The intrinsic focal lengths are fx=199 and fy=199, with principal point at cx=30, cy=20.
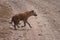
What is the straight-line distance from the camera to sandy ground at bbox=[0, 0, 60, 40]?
277 inches

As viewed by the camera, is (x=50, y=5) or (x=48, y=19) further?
(x=50, y=5)

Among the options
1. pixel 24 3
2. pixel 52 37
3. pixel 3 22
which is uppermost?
pixel 24 3

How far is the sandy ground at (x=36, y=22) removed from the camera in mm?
7029

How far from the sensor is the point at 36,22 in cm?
839

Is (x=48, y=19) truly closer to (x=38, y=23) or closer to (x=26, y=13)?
(x=38, y=23)

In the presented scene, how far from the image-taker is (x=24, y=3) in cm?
1124

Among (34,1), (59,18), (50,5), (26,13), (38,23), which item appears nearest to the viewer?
A: (26,13)

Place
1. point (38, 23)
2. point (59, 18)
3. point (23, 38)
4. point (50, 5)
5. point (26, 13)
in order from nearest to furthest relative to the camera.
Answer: point (23, 38) < point (26, 13) < point (38, 23) < point (59, 18) < point (50, 5)

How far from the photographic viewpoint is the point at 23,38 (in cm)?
679

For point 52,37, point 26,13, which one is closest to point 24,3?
point 26,13

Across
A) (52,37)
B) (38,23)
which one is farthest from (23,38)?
(38,23)

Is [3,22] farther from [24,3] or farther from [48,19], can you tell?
[24,3]

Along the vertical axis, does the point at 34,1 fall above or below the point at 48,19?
above

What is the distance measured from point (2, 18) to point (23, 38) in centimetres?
196
